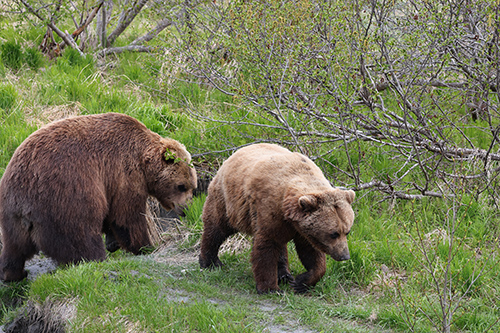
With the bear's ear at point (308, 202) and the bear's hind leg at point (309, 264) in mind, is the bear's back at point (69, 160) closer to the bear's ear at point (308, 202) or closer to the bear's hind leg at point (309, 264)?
the bear's hind leg at point (309, 264)

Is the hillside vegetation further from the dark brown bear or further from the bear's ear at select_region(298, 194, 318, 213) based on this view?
the bear's ear at select_region(298, 194, 318, 213)

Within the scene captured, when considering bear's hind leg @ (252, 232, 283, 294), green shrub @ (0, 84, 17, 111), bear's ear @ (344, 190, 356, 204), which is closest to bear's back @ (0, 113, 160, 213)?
bear's hind leg @ (252, 232, 283, 294)

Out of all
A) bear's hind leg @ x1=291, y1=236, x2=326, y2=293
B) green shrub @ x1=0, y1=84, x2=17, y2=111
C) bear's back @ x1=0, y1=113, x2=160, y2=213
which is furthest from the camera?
green shrub @ x1=0, y1=84, x2=17, y2=111

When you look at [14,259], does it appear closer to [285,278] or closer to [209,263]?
[209,263]

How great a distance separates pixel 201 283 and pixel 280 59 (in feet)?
10.4

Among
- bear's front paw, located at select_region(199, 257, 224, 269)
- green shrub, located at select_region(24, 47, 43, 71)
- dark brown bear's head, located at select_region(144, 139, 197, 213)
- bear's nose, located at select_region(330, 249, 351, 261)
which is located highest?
green shrub, located at select_region(24, 47, 43, 71)

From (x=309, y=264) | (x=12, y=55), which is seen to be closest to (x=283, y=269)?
(x=309, y=264)

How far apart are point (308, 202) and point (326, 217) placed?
0.71 feet

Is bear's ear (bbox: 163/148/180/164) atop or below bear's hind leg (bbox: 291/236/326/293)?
atop

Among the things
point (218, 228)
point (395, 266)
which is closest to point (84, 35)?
point (218, 228)

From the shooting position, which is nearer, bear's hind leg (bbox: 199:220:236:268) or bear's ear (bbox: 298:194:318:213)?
bear's ear (bbox: 298:194:318:213)

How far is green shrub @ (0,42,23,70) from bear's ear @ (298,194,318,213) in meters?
7.64

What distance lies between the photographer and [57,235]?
547 cm

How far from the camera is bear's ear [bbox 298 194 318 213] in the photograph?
182 inches
